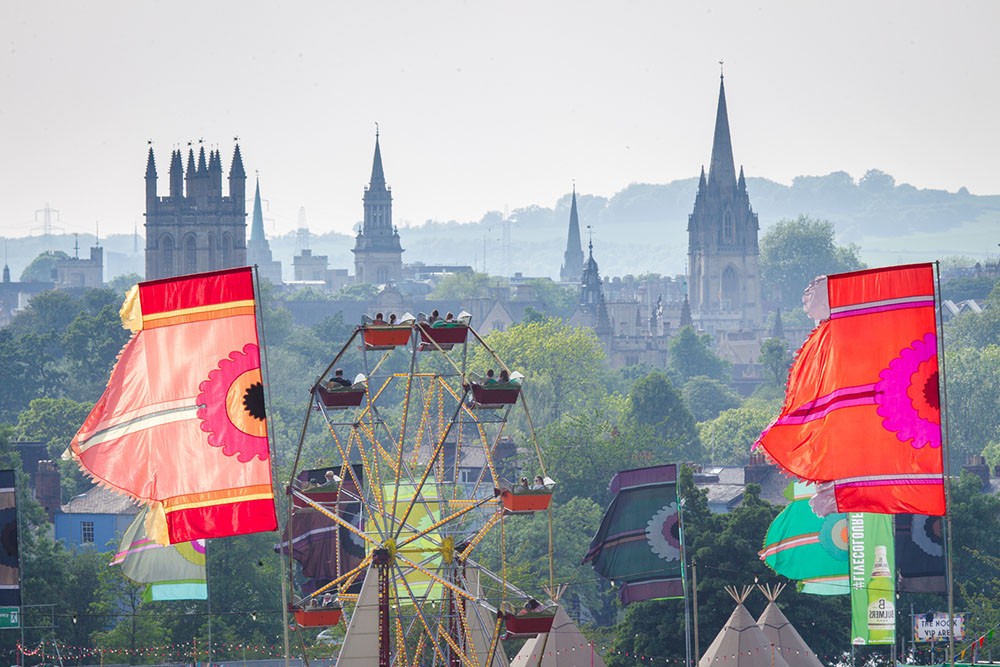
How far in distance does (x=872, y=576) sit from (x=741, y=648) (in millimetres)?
5581

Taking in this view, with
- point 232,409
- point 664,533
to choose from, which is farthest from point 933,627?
point 232,409

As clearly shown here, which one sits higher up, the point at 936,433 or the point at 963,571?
the point at 936,433

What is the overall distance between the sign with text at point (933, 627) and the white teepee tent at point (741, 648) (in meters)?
9.43

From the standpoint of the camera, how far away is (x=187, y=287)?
3628 centimetres

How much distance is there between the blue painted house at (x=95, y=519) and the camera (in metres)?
96.6

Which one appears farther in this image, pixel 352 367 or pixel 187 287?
pixel 352 367

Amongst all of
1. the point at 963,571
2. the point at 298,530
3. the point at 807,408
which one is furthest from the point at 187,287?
the point at 963,571

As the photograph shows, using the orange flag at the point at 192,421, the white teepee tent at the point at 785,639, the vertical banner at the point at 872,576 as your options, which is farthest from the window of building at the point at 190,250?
the orange flag at the point at 192,421

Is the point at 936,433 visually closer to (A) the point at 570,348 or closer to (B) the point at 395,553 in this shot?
(B) the point at 395,553

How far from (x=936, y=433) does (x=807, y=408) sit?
7.53ft

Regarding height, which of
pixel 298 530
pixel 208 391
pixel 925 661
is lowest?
pixel 925 661

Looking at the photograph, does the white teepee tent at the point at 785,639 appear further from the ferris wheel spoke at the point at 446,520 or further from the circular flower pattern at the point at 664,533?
the ferris wheel spoke at the point at 446,520

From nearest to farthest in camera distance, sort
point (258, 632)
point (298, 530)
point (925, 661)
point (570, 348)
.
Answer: point (298, 530), point (925, 661), point (258, 632), point (570, 348)

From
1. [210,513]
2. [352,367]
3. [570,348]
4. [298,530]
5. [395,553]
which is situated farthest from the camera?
[352,367]
